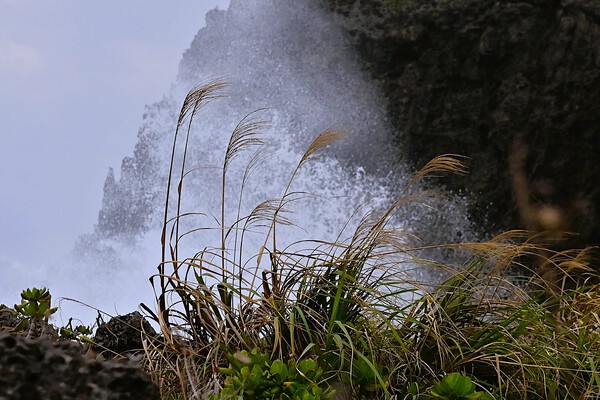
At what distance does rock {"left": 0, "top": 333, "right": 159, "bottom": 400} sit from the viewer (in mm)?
1426

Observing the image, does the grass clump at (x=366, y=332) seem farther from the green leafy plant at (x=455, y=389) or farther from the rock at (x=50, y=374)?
the rock at (x=50, y=374)

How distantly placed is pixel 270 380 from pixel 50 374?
1.92 feet

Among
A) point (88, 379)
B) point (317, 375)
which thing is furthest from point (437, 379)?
A: point (88, 379)

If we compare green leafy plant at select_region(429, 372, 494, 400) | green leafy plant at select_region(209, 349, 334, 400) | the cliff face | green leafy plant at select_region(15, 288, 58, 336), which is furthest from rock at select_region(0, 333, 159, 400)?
the cliff face

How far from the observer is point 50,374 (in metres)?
1.44

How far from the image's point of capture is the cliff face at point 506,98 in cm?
686

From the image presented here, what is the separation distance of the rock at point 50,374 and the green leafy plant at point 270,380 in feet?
1.27

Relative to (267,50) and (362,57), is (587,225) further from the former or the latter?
(267,50)

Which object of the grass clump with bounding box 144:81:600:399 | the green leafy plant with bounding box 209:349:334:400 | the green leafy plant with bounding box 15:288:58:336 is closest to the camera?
the green leafy plant with bounding box 209:349:334:400

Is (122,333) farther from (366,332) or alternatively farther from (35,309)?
(366,332)

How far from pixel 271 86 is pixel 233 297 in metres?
6.71

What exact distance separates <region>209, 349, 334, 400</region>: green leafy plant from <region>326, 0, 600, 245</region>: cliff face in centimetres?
551

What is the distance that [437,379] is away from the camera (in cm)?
212

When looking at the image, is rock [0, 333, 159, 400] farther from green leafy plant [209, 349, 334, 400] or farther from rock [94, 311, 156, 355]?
rock [94, 311, 156, 355]
